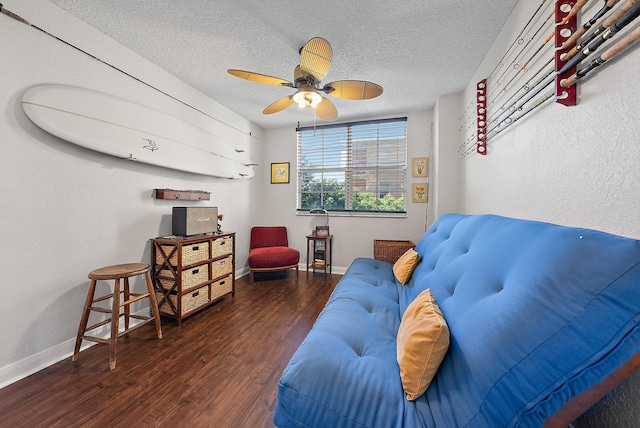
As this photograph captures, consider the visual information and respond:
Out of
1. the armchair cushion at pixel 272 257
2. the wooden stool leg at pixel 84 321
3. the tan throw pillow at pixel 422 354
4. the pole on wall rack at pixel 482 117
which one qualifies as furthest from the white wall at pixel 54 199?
the pole on wall rack at pixel 482 117

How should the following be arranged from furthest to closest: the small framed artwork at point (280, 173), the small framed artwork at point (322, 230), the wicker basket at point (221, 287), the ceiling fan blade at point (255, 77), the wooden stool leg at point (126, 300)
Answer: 1. the small framed artwork at point (280, 173)
2. the small framed artwork at point (322, 230)
3. the wicker basket at point (221, 287)
4. the wooden stool leg at point (126, 300)
5. the ceiling fan blade at point (255, 77)

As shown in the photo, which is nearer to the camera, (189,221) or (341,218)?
(189,221)

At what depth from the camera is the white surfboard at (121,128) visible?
5.12 feet

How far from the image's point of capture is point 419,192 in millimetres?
3426

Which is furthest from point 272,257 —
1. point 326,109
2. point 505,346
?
point 505,346

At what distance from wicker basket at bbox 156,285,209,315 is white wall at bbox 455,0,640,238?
103 inches

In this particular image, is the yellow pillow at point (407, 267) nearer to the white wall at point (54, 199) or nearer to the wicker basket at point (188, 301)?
the wicker basket at point (188, 301)

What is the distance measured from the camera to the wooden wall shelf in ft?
7.50

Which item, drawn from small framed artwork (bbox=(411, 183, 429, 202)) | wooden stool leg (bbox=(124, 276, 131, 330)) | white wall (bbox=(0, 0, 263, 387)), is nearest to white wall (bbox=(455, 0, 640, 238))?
small framed artwork (bbox=(411, 183, 429, 202))

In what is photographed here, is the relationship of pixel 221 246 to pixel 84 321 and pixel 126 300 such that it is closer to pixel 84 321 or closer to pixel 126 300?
pixel 126 300

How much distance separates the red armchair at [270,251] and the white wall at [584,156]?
2564 mm

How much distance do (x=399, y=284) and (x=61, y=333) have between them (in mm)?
2479

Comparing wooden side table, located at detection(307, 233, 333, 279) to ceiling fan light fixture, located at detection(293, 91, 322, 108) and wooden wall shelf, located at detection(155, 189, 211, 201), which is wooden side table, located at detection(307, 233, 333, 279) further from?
ceiling fan light fixture, located at detection(293, 91, 322, 108)

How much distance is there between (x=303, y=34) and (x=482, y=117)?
163cm
